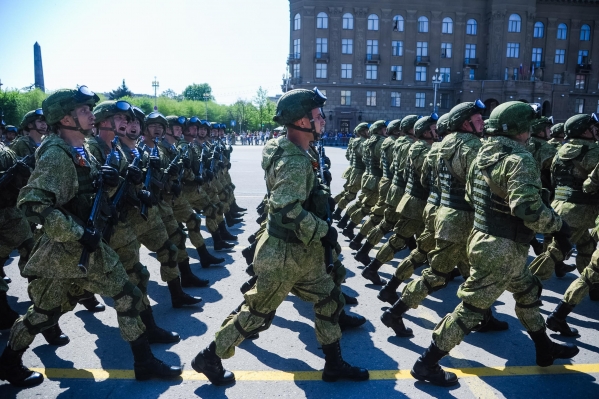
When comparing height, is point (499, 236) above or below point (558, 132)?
below

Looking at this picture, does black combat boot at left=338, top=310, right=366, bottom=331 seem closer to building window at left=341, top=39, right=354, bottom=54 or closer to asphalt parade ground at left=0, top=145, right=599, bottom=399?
asphalt parade ground at left=0, top=145, right=599, bottom=399

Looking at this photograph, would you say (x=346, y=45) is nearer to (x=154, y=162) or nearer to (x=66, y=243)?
(x=154, y=162)

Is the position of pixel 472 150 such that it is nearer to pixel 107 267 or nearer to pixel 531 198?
pixel 531 198

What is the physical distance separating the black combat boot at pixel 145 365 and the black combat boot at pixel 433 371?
1.99 meters

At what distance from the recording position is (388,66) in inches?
2216

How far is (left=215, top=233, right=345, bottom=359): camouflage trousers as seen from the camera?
136 inches

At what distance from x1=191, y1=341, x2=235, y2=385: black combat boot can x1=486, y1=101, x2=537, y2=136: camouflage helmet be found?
2.80 metres

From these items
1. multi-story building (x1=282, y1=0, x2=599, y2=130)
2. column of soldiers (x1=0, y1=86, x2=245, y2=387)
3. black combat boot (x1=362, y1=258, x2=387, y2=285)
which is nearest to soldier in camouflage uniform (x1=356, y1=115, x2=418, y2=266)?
black combat boot (x1=362, y1=258, x2=387, y2=285)

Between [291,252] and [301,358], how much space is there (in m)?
1.31

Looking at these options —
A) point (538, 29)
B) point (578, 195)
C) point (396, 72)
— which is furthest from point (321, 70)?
point (578, 195)

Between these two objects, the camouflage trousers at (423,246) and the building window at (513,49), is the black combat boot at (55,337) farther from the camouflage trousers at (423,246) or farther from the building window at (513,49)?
the building window at (513,49)

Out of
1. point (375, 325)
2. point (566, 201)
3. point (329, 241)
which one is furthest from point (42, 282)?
point (566, 201)

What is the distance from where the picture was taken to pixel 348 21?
5488 centimetres

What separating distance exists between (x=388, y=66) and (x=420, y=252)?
54.7m
